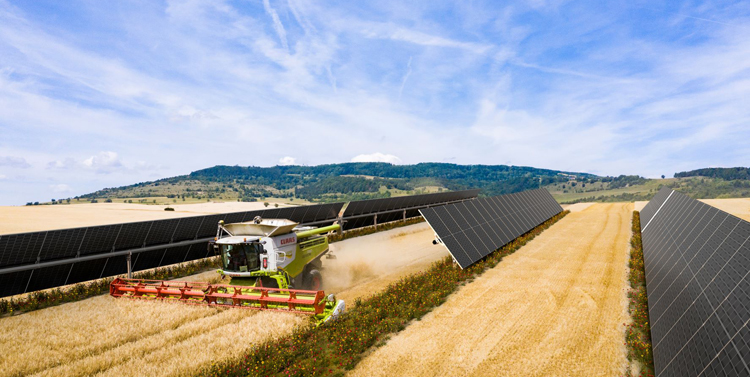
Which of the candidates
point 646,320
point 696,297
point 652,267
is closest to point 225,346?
point 696,297

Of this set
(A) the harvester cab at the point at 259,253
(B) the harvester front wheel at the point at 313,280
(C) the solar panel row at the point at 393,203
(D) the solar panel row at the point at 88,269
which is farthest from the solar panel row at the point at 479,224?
(D) the solar panel row at the point at 88,269

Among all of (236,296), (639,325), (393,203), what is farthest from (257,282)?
(393,203)

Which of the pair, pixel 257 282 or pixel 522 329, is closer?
pixel 522 329

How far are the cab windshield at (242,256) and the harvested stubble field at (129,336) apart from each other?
5.58 feet

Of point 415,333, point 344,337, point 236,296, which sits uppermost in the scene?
point 236,296

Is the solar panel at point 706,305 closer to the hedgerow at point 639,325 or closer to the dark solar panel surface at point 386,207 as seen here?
the hedgerow at point 639,325

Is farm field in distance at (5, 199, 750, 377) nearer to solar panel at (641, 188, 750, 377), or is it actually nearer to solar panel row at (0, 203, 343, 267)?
solar panel at (641, 188, 750, 377)

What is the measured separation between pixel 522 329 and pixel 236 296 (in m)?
9.65

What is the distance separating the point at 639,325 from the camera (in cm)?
1123

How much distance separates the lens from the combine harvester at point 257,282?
12.2m

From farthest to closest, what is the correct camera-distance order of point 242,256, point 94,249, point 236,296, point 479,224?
point 479,224 < point 94,249 < point 242,256 < point 236,296

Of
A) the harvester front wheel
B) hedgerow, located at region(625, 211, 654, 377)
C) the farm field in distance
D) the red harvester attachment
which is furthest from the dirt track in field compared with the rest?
the harvester front wheel

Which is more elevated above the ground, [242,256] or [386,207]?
[386,207]

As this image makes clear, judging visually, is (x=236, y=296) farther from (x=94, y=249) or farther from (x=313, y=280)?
(x=94, y=249)
